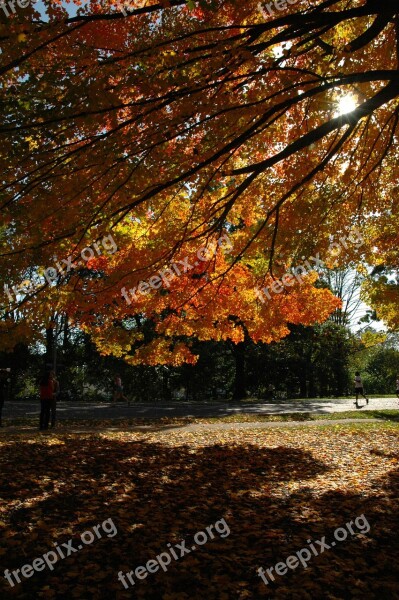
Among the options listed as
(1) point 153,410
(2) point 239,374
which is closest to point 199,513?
(1) point 153,410

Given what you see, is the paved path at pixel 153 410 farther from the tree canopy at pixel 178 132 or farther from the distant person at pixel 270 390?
the distant person at pixel 270 390

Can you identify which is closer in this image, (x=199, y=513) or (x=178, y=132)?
(x=199, y=513)

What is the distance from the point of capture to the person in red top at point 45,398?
1162cm

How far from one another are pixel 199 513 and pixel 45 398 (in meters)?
7.74

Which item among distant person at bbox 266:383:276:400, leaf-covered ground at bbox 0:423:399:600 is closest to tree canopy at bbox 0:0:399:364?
leaf-covered ground at bbox 0:423:399:600

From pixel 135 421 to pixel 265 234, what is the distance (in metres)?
7.93

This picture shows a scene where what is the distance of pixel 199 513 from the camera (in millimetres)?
4992

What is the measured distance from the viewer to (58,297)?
6863mm

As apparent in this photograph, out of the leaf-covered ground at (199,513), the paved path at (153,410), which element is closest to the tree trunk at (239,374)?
the paved path at (153,410)

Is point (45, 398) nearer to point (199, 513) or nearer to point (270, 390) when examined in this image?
point (199, 513)

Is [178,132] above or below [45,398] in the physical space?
above

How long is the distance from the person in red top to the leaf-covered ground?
2575 millimetres

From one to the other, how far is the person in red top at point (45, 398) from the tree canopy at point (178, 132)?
2903 millimetres

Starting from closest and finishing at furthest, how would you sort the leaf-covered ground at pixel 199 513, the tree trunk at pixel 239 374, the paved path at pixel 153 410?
the leaf-covered ground at pixel 199 513
the paved path at pixel 153 410
the tree trunk at pixel 239 374
